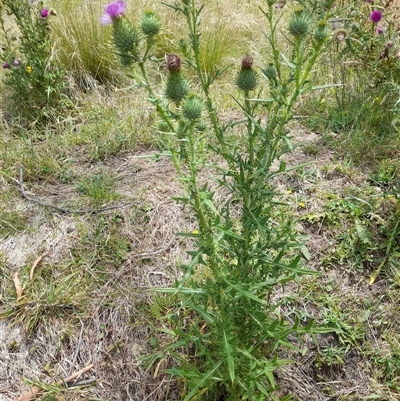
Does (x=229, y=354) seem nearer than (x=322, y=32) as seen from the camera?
No

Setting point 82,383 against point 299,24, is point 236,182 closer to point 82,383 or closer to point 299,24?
point 299,24

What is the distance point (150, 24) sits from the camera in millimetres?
1278

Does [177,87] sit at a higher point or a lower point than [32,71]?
higher

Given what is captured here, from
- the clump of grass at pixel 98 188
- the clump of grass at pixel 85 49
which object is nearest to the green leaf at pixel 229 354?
the clump of grass at pixel 98 188

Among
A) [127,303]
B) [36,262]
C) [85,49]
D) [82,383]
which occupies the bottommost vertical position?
[82,383]

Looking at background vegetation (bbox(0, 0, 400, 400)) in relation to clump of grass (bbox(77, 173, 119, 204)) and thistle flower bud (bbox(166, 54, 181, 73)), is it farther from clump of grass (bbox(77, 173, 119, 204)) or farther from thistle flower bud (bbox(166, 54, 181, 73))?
thistle flower bud (bbox(166, 54, 181, 73))

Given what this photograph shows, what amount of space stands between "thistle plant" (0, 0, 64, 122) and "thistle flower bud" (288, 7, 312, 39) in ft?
7.67

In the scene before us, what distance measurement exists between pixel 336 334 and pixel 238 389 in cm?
52

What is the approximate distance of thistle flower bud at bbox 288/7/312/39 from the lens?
1245 millimetres

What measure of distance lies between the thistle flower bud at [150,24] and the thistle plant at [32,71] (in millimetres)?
2093

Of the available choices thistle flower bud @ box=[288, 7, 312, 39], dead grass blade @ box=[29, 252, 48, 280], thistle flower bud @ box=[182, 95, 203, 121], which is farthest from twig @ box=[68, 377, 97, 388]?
thistle flower bud @ box=[288, 7, 312, 39]

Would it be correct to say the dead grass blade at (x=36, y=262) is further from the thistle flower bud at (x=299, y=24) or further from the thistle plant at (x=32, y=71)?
the thistle flower bud at (x=299, y=24)

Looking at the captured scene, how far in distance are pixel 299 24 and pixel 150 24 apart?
0.42 meters

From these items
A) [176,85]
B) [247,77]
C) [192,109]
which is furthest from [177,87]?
[247,77]
